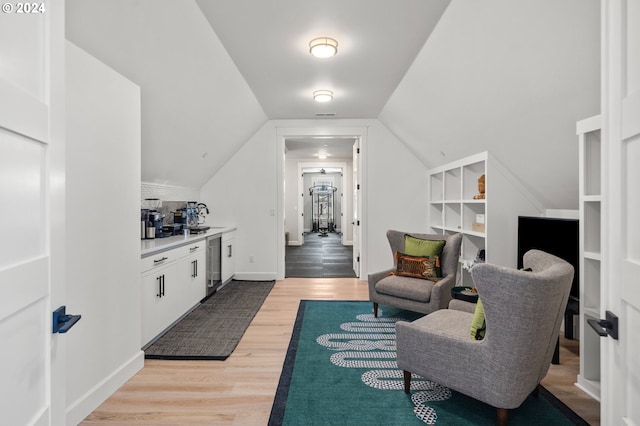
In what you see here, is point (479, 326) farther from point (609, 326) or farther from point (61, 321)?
point (61, 321)

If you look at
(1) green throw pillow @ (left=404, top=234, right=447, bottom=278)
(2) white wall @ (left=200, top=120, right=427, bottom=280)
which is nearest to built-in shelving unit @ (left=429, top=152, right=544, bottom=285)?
(1) green throw pillow @ (left=404, top=234, right=447, bottom=278)

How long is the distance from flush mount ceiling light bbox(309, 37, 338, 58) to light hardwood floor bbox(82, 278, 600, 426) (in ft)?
8.48

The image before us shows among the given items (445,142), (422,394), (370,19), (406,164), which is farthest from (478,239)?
(370,19)

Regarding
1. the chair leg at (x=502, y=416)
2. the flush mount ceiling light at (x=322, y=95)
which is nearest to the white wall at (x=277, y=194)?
the flush mount ceiling light at (x=322, y=95)

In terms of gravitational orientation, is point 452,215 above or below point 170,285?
above

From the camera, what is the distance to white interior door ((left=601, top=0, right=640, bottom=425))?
0.88m

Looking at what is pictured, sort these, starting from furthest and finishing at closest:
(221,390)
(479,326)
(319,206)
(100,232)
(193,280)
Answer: (319,206) < (193,280) < (221,390) < (100,232) < (479,326)

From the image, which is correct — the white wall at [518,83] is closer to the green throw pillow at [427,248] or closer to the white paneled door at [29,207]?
the green throw pillow at [427,248]

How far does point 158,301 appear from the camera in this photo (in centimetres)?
296

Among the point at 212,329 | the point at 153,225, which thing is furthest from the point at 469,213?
the point at 153,225

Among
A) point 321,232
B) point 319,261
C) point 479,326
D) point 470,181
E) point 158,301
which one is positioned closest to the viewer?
point 479,326

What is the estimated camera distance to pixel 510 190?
10.6ft

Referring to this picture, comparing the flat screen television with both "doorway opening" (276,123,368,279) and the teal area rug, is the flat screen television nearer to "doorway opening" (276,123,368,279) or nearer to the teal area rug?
the teal area rug

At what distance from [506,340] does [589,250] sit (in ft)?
3.55
